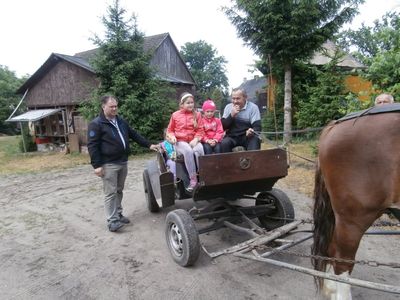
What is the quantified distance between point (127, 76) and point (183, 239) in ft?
35.4

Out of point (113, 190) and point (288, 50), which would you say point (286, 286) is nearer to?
point (113, 190)

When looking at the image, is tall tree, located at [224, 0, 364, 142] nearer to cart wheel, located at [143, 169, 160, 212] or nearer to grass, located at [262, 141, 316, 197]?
grass, located at [262, 141, 316, 197]

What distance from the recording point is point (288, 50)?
11.3m

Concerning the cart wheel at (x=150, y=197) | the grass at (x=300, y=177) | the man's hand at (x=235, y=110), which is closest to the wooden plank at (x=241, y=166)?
the man's hand at (x=235, y=110)

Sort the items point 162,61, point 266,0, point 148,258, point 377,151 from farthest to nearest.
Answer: point 162,61, point 266,0, point 148,258, point 377,151

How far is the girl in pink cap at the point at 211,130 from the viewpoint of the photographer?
4145mm

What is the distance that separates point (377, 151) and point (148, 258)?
2.76m

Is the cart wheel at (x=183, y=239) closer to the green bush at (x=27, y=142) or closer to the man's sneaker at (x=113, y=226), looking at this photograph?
the man's sneaker at (x=113, y=226)

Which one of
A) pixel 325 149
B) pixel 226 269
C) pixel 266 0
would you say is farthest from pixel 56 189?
pixel 266 0

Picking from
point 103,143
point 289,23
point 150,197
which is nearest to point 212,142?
point 103,143

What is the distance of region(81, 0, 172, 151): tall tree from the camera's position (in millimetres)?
12898

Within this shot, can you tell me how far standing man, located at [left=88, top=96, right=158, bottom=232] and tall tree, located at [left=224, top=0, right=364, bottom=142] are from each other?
6799 millimetres

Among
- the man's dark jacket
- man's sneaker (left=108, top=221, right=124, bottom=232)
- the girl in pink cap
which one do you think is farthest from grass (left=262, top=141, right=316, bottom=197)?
man's sneaker (left=108, top=221, right=124, bottom=232)

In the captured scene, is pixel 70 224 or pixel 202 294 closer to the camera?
pixel 202 294
